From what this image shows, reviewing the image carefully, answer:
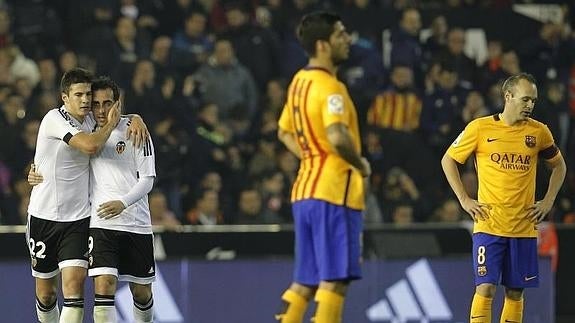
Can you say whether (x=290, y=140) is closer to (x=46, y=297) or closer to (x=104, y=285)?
(x=104, y=285)

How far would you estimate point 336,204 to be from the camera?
9047mm

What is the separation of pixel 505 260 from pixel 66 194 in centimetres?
322

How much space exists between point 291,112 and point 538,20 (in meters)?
10.8

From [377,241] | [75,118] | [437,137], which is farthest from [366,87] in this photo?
[75,118]

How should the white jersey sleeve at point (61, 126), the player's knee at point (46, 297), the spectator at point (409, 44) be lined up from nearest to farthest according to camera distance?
the white jersey sleeve at point (61, 126), the player's knee at point (46, 297), the spectator at point (409, 44)

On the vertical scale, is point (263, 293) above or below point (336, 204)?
below

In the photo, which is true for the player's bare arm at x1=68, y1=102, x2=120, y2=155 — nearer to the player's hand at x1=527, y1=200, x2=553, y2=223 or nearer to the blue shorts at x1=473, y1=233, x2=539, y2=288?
the blue shorts at x1=473, y1=233, x2=539, y2=288

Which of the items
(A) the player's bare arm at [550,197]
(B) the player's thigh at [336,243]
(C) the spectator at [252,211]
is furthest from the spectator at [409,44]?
(B) the player's thigh at [336,243]

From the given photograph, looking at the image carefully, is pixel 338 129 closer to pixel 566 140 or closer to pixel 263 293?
pixel 263 293

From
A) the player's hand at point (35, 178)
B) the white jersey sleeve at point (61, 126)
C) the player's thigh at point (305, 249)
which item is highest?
the white jersey sleeve at point (61, 126)

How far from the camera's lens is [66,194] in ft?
34.6

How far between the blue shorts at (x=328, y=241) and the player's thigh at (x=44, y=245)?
2263 millimetres

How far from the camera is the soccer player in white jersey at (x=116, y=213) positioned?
1040cm

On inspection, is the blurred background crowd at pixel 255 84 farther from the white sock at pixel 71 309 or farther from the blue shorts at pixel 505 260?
the blue shorts at pixel 505 260
